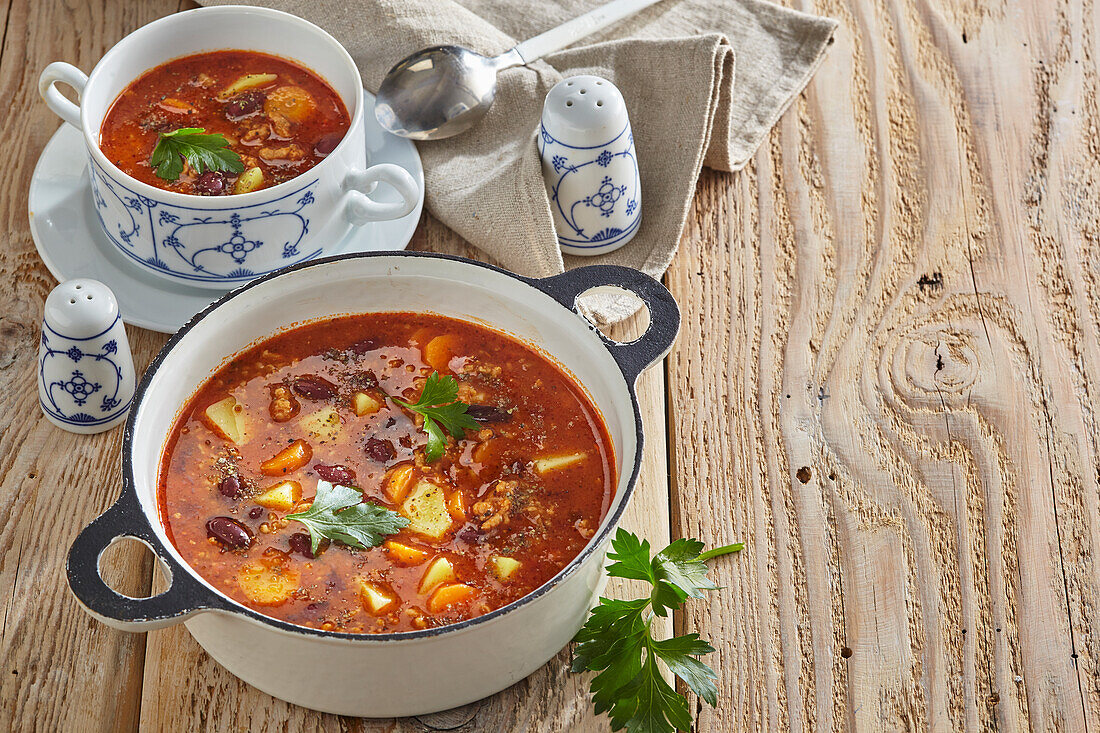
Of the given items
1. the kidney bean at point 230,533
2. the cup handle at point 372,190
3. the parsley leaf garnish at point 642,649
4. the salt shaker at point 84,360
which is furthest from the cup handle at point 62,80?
the parsley leaf garnish at point 642,649

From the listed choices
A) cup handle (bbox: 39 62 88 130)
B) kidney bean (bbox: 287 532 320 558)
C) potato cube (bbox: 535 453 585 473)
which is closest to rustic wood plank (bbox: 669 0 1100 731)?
potato cube (bbox: 535 453 585 473)

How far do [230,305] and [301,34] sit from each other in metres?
0.65

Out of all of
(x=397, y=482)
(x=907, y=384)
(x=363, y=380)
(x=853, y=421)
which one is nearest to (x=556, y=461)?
(x=397, y=482)

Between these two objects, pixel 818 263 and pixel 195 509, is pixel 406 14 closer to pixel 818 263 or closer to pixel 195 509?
pixel 818 263

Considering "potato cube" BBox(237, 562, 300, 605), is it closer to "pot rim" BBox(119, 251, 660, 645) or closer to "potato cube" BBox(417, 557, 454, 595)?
"pot rim" BBox(119, 251, 660, 645)

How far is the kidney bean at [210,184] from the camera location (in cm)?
191

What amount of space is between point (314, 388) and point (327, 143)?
509 millimetres

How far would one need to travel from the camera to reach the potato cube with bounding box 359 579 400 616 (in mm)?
1515

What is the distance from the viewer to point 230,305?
173 cm

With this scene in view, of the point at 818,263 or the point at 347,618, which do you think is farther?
the point at 818,263

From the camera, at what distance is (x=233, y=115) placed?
81.7 inches

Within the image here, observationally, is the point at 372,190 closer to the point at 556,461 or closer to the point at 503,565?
the point at 556,461

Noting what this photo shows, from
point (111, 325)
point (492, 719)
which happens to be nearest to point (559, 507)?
point (492, 719)

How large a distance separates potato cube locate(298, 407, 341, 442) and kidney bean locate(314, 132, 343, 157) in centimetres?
52
